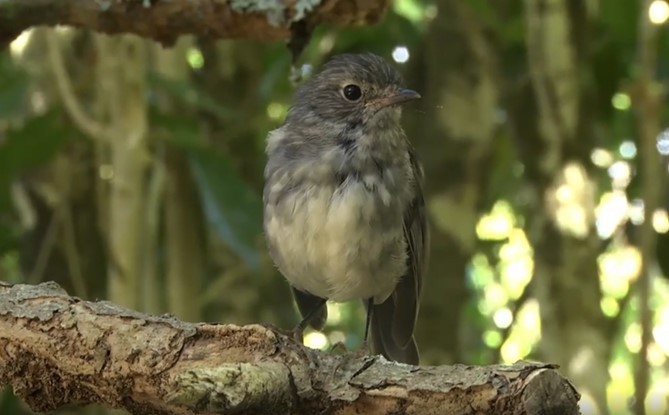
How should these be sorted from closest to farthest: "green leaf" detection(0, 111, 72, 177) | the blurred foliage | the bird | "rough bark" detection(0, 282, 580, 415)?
"rough bark" detection(0, 282, 580, 415), the bird, "green leaf" detection(0, 111, 72, 177), the blurred foliage

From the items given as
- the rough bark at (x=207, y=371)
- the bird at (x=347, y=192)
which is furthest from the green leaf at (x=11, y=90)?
the rough bark at (x=207, y=371)

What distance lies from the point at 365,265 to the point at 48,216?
1.60 meters

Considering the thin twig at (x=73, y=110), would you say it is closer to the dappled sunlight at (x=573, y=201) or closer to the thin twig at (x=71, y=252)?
the thin twig at (x=71, y=252)

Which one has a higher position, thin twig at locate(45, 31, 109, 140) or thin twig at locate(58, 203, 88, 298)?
thin twig at locate(45, 31, 109, 140)

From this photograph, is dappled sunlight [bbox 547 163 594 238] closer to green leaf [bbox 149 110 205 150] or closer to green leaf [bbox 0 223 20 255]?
green leaf [bbox 149 110 205 150]

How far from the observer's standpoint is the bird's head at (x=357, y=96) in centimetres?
271

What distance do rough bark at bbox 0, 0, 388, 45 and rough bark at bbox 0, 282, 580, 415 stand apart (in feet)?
2.39

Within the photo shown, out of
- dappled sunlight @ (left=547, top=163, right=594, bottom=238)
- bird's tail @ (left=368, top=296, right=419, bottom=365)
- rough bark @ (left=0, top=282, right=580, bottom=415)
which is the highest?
dappled sunlight @ (left=547, top=163, right=594, bottom=238)

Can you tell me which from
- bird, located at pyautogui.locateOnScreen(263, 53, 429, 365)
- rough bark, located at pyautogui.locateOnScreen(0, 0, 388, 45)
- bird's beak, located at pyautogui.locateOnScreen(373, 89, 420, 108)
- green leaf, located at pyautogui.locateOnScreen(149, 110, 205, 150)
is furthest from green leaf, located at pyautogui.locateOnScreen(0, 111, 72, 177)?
bird's beak, located at pyautogui.locateOnScreen(373, 89, 420, 108)

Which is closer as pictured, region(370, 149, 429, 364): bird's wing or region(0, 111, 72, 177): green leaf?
region(370, 149, 429, 364): bird's wing

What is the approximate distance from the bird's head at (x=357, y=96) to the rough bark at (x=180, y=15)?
58 centimetres

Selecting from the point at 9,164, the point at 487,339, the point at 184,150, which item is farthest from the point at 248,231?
the point at 487,339

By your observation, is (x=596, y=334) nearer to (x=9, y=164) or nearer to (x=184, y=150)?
(x=184, y=150)

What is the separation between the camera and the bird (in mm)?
2490
